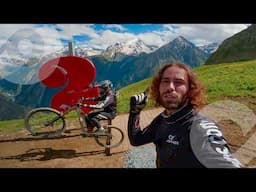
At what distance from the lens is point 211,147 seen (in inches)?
49.6

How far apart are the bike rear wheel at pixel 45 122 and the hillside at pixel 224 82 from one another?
590 mm

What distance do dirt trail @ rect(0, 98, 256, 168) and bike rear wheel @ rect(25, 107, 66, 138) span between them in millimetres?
59

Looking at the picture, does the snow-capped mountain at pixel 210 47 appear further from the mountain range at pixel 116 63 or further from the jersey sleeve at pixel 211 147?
the jersey sleeve at pixel 211 147

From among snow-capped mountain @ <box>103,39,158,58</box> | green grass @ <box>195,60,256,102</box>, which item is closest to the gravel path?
green grass @ <box>195,60,256,102</box>

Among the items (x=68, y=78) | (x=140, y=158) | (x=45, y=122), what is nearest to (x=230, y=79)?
(x=140, y=158)

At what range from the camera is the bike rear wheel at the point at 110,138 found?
3.37m

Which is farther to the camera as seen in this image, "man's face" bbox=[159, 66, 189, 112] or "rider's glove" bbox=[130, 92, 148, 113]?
"rider's glove" bbox=[130, 92, 148, 113]

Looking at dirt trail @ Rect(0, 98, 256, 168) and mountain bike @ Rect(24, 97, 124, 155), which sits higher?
mountain bike @ Rect(24, 97, 124, 155)

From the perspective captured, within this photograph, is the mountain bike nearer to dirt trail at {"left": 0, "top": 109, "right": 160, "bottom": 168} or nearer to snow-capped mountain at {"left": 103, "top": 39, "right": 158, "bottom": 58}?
dirt trail at {"left": 0, "top": 109, "right": 160, "bottom": 168}

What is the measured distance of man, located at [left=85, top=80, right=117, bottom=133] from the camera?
3.28 metres

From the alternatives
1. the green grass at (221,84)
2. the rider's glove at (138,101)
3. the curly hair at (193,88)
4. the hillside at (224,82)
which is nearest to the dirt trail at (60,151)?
the green grass at (221,84)
